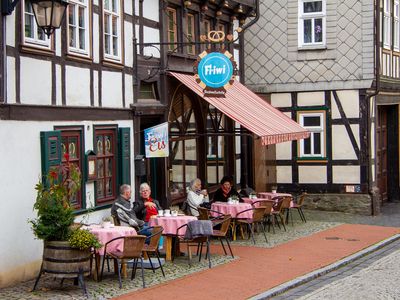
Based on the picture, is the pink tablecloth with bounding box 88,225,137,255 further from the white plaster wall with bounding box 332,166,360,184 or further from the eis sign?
the white plaster wall with bounding box 332,166,360,184

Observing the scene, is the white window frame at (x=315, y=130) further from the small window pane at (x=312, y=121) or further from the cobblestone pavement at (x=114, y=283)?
the cobblestone pavement at (x=114, y=283)

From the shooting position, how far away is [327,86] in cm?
2252

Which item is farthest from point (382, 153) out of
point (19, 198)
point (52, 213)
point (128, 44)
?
point (52, 213)

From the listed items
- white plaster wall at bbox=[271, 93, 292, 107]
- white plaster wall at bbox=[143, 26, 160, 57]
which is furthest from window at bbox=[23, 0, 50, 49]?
white plaster wall at bbox=[271, 93, 292, 107]

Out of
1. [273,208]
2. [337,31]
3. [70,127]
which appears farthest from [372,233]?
[70,127]

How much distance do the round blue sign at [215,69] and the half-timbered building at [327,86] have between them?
6867 mm

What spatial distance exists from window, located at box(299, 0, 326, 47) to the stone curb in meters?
7.46

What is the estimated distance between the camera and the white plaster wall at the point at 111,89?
47.1 ft

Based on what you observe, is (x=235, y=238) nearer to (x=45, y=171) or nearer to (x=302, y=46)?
(x=45, y=171)

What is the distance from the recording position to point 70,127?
515 inches

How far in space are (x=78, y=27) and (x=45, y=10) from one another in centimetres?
236

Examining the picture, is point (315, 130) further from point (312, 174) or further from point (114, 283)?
point (114, 283)

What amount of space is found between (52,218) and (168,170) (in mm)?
6628

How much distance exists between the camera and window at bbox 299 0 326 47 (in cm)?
2269
